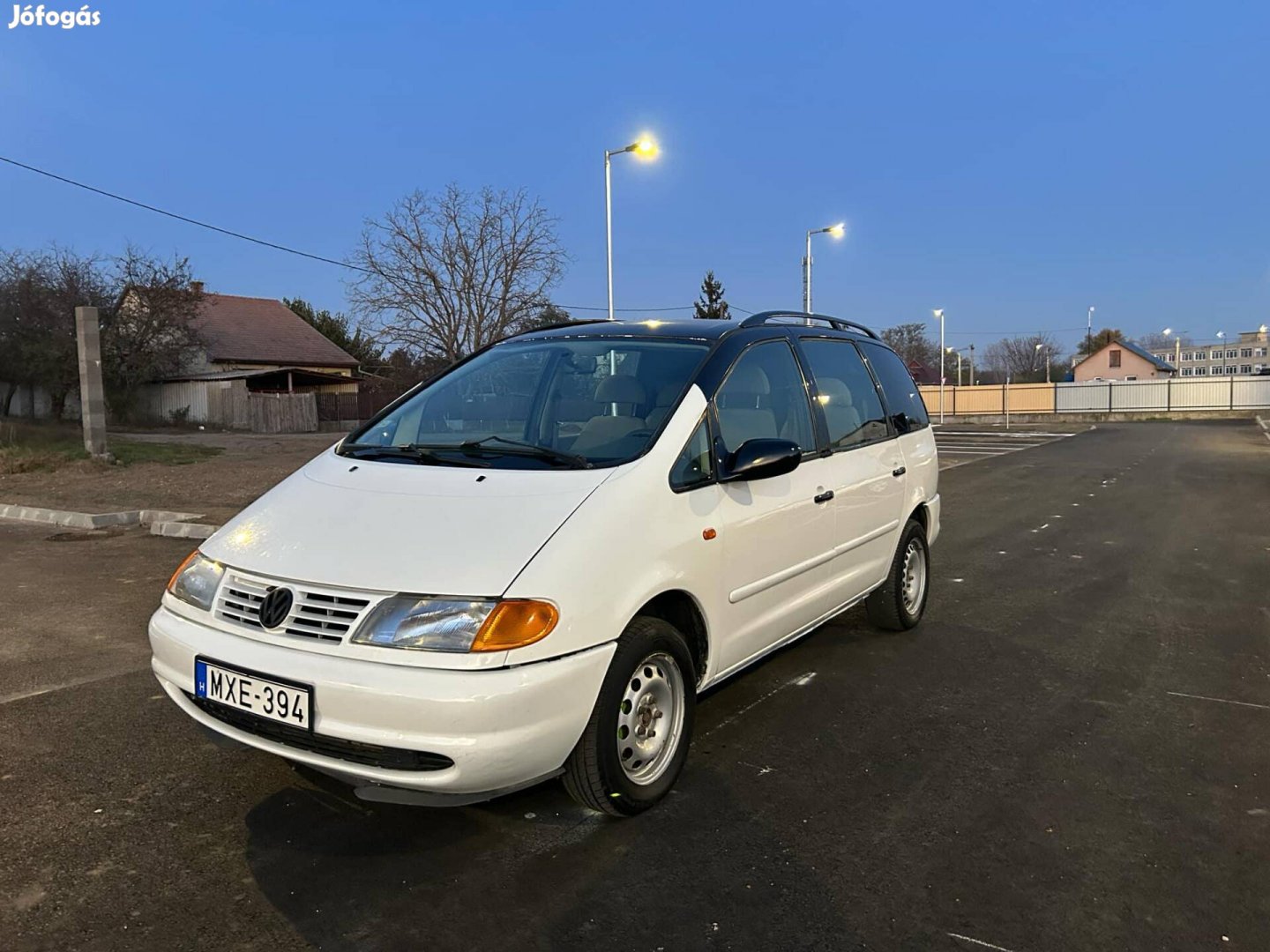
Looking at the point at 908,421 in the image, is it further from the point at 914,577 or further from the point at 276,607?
the point at 276,607

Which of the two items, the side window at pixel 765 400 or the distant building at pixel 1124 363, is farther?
the distant building at pixel 1124 363

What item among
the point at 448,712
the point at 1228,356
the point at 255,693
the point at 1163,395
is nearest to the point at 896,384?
the point at 448,712

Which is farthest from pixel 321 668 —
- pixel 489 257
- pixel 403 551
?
pixel 489 257

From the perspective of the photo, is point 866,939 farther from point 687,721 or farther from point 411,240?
point 411,240

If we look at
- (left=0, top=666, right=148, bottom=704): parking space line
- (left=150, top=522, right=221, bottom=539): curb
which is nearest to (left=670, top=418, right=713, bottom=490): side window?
(left=0, top=666, right=148, bottom=704): parking space line

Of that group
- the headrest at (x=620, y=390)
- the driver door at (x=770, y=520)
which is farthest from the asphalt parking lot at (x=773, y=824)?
the headrest at (x=620, y=390)

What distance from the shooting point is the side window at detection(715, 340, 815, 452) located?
3.85m

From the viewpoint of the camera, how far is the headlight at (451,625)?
8.87ft

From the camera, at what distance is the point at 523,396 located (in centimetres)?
416

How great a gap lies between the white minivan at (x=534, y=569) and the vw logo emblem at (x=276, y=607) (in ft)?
0.04

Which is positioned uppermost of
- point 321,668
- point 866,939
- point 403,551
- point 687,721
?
point 403,551

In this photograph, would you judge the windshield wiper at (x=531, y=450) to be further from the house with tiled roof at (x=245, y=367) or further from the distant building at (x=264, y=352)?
the distant building at (x=264, y=352)

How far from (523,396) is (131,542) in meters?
7.03

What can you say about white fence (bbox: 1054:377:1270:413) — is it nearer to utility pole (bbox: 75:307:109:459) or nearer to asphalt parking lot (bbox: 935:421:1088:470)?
asphalt parking lot (bbox: 935:421:1088:470)
